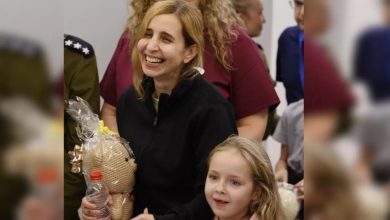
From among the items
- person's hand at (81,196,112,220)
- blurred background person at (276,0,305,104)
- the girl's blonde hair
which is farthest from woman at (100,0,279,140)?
blurred background person at (276,0,305,104)

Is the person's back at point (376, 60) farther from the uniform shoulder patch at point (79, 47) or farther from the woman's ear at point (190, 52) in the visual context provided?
the uniform shoulder patch at point (79, 47)

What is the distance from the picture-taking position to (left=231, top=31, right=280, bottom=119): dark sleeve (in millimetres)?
1433

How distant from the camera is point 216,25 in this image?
140cm

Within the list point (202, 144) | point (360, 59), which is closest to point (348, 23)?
point (360, 59)

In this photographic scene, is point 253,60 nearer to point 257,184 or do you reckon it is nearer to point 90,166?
point 257,184

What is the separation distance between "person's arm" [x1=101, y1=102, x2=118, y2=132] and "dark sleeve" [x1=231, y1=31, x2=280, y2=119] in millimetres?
316

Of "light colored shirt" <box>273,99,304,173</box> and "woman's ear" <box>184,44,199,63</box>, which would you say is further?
"light colored shirt" <box>273,99,304,173</box>

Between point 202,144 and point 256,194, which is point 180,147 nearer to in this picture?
point 202,144

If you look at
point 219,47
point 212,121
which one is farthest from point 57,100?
→ point 219,47

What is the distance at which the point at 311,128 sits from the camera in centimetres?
35

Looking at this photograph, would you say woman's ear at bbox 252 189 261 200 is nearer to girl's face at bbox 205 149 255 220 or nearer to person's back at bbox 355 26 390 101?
girl's face at bbox 205 149 255 220

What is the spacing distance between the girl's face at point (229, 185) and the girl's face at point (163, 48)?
0.21 metres

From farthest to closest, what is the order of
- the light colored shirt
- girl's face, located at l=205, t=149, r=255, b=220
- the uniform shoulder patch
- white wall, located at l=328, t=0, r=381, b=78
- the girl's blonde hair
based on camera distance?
the light colored shirt, the uniform shoulder patch, the girl's blonde hair, girl's face, located at l=205, t=149, r=255, b=220, white wall, located at l=328, t=0, r=381, b=78

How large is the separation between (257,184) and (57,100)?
0.82 metres
